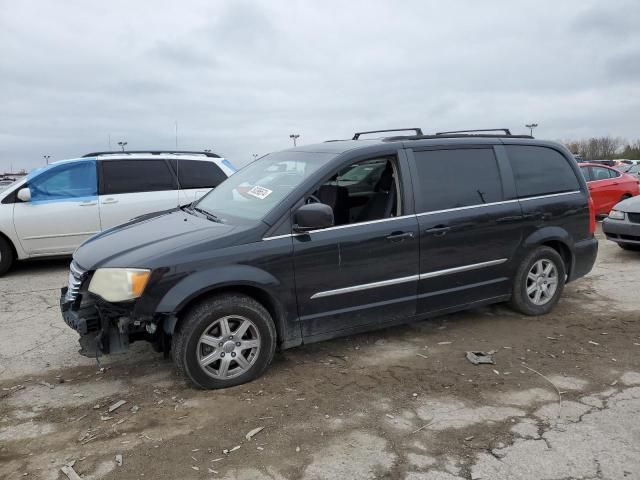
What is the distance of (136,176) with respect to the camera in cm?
849

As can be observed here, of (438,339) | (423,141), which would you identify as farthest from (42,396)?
(423,141)

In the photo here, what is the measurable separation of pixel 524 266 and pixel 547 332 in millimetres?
661

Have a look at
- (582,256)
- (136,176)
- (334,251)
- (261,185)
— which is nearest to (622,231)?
(582,256)

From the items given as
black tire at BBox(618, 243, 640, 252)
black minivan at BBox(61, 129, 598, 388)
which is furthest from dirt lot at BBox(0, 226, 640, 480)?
black tire at BBox(618, 243, 640, 252)

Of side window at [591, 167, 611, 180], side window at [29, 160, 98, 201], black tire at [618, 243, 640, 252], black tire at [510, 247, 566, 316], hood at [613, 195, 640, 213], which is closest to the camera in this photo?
black tire at [510, 247, 566, 316]

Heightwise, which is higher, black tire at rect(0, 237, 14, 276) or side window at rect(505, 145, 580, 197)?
side window at rect(505, 145, 580, 197)

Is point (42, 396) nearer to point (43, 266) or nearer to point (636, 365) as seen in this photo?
point (636, 365)

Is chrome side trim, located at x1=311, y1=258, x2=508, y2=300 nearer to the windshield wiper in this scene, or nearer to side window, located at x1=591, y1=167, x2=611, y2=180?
the windshield wiper

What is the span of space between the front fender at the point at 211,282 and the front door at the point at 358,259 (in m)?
0.30

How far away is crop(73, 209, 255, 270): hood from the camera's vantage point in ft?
12.2

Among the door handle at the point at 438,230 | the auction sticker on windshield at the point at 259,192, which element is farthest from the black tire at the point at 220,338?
the door handle at the point at 438,230

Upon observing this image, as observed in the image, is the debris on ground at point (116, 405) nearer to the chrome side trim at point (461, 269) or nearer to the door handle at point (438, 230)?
the chrome side trim at point (461, 269)

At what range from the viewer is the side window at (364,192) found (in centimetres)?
449

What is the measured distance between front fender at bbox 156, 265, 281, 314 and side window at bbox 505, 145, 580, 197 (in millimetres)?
2810
